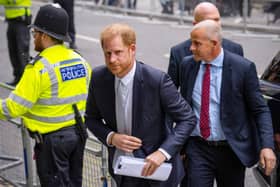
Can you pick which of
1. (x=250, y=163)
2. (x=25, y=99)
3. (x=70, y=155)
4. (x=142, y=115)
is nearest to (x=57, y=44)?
(x=25, y=99)

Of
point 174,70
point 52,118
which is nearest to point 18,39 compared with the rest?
point 174,70

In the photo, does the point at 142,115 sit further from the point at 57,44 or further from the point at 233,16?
the point at 233,16

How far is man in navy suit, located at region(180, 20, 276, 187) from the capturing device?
417cm

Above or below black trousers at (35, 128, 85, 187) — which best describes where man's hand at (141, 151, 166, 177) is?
above

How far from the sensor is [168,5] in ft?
66.1

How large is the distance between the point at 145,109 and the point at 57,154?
118cm

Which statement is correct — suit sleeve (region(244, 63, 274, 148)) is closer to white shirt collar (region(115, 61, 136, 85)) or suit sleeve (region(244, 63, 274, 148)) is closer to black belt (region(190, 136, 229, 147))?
black belt (region(190, 136, 229, 147))

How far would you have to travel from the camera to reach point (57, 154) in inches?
181

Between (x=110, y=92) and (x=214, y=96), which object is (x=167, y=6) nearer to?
(x=214, y=96)

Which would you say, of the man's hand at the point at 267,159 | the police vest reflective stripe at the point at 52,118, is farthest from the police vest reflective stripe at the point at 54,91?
the man's hand at the point at 267,159

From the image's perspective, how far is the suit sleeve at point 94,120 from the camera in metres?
3.80

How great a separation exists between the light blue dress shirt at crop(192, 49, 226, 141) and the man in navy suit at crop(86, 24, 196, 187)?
551 mm

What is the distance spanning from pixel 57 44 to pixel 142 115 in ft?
3.82

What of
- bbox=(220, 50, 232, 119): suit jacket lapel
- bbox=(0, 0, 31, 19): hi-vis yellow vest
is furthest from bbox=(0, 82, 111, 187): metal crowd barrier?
bbox=(0, 0, 31, 19): hi-vis yellow vest
